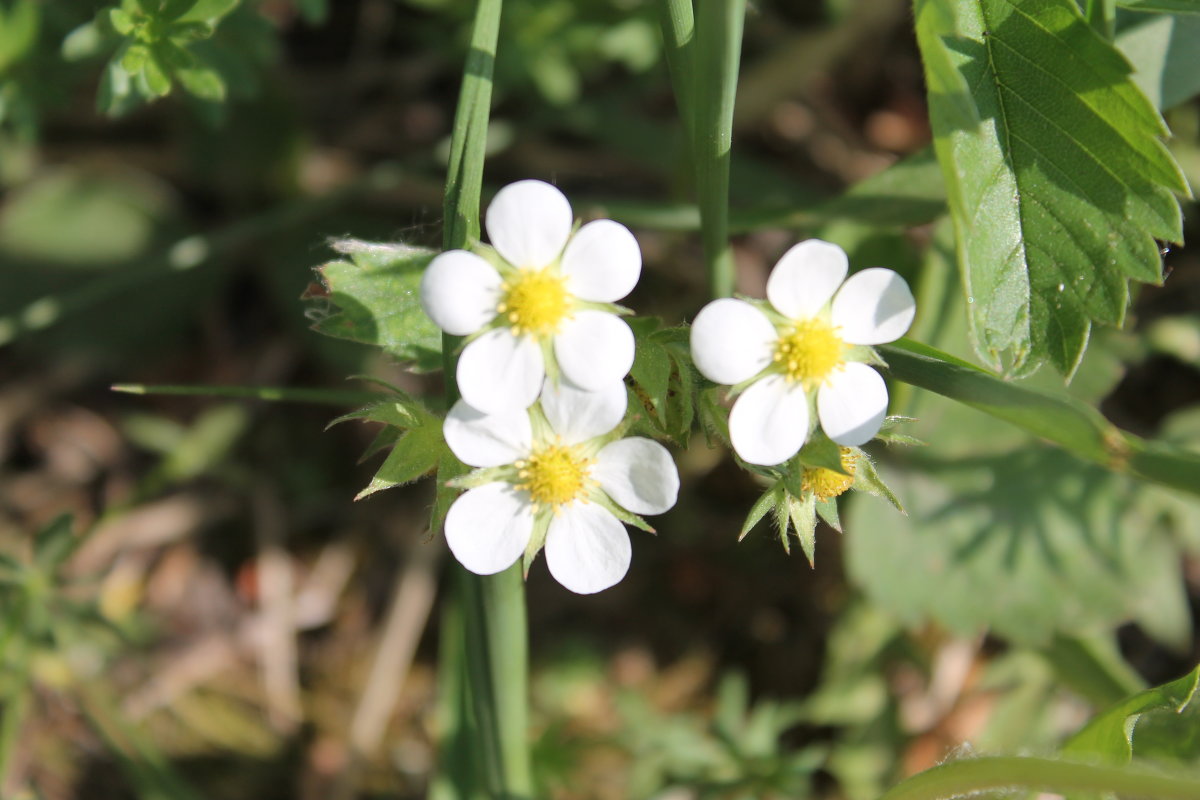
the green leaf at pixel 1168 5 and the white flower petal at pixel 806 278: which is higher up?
the green leaf at pixel 1168 5

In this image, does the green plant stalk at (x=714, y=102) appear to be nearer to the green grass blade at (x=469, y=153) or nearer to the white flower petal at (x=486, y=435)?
the green grass blade at (x=469, y=153)

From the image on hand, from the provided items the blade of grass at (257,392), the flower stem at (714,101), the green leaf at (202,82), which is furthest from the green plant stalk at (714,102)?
the green leaf at (202,82)

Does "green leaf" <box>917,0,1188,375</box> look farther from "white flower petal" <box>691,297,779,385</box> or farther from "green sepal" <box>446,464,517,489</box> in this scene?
"green sepal" <box>446,464,517,489</box>

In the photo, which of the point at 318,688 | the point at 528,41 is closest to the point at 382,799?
the point at 318,688

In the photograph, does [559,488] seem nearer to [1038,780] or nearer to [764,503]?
[764,503]

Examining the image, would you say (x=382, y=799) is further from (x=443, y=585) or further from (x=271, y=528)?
(x=271, y=528)

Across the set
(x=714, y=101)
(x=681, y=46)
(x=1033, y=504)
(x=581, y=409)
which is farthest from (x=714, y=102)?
(x=1033, y=504)

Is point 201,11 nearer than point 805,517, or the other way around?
point 805,517
